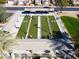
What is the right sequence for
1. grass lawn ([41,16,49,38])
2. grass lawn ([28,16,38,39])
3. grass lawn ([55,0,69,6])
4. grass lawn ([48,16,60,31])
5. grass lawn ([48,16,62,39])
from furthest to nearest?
1. grass lawn ([55,0,69,6])
2. grass lawn ([48,16,60,31])
3. grass lawn ([41,16,49,38])
4. grass lawn ([28,16,38,39])
5. grass lawn ([48,16,62,39])

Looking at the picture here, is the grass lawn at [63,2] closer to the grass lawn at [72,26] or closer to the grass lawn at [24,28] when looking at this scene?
the grass lawn at [72,26]

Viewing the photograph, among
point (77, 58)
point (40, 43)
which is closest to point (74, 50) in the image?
point (77, 58)

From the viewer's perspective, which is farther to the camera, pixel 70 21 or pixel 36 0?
pixel 36 0

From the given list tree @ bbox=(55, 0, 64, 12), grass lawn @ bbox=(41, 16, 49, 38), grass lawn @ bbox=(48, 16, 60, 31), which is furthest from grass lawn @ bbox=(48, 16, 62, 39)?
tree @ bbox=(55, 0, 64, 12)

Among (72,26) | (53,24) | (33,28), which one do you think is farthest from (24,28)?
(72,26)

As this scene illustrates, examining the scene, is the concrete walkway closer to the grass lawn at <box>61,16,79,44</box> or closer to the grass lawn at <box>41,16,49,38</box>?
the grass lawn at <box>61,16,79,44</box>

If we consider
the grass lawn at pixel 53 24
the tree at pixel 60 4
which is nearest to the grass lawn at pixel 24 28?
the grass lawn at pixel 53 24

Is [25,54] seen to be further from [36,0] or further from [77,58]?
[36,0]
